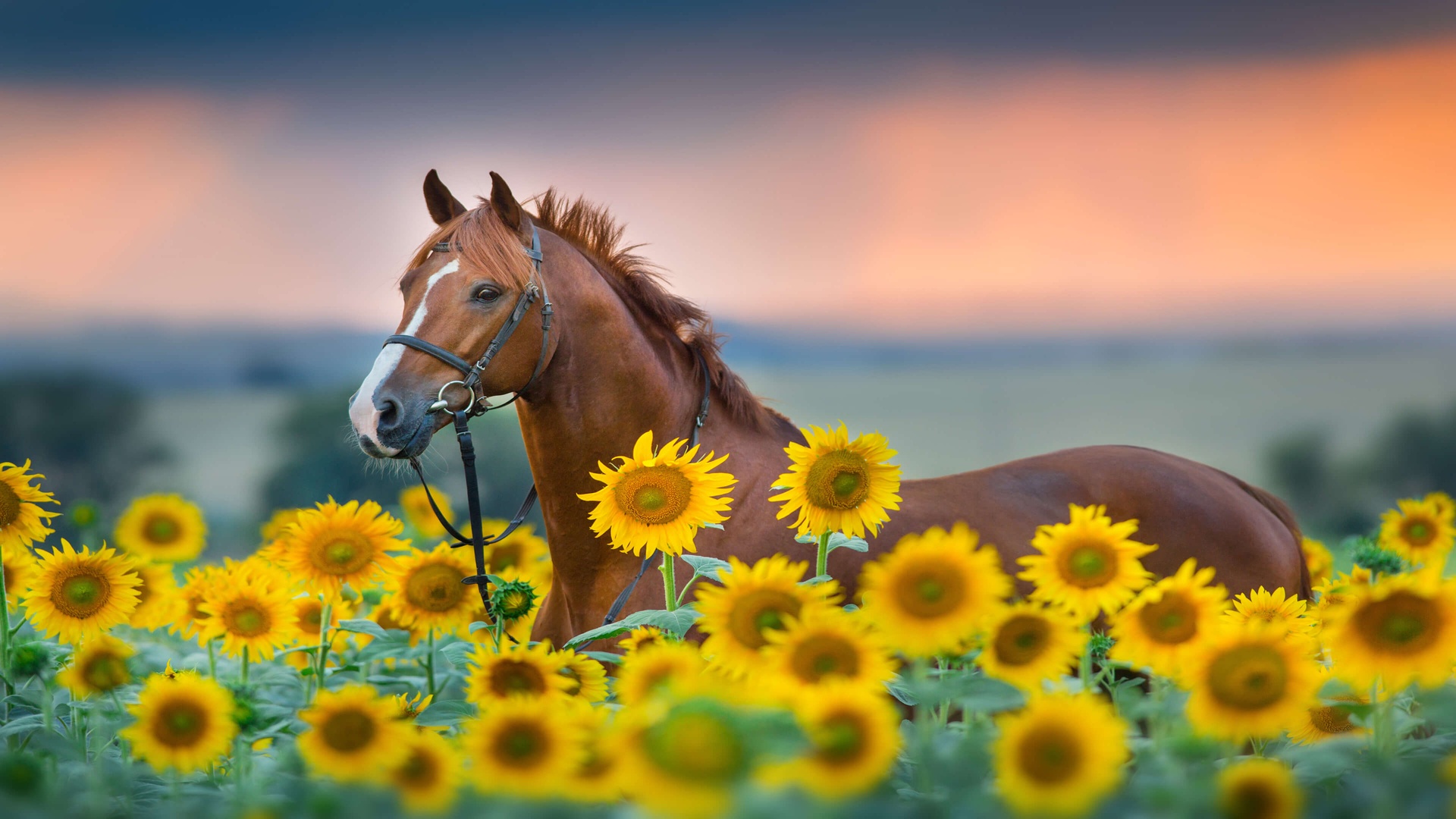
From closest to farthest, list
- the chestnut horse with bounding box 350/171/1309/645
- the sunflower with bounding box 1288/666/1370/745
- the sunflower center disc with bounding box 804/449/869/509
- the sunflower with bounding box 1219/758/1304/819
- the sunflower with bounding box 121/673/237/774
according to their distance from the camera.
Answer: the sunflower with bounding box 1219/758/1304/819 < the sunflower with bounding box 121/673/237/774 < the sunflower with bounding box 1288/666/1370/745 < the sunflower center disc with bounding box 804/449/869/509 < the chestnut horse with bounding box 350/171/1309/645

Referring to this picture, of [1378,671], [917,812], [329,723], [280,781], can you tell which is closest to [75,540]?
[280,781]

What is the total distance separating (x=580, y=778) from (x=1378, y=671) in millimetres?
1267

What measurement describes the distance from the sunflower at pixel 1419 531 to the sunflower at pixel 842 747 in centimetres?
363

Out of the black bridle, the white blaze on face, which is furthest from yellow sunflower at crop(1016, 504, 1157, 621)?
the white blaze on face

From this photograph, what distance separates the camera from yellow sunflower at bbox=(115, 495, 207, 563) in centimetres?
443

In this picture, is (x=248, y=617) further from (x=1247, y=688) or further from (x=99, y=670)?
(x=1247, y=688)

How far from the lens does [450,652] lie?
3254mm

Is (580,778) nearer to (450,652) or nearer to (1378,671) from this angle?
(1378,671)

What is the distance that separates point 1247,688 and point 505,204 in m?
2.63

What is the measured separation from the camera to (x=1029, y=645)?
1836mm

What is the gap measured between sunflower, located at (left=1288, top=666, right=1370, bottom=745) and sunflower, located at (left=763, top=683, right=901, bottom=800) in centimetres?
114

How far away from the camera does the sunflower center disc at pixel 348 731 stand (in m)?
1.83

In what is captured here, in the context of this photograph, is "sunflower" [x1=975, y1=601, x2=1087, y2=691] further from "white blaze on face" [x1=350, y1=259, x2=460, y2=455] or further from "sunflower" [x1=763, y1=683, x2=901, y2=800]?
"white blaze on face" [x1=350, y1=259, x2=460, y2=455]

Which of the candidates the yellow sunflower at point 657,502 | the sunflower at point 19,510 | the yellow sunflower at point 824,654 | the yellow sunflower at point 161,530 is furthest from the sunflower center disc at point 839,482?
the yellow sunflower at point 161,530
